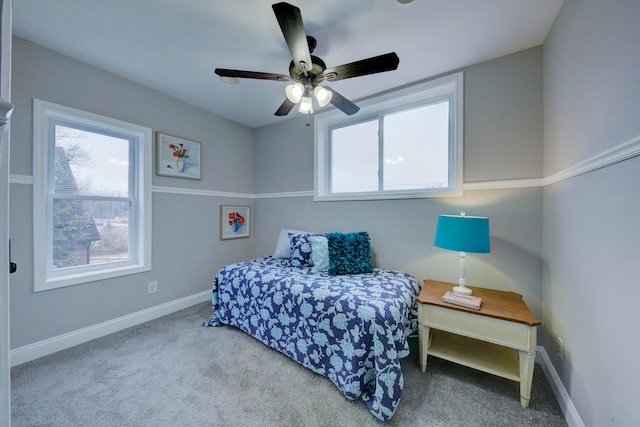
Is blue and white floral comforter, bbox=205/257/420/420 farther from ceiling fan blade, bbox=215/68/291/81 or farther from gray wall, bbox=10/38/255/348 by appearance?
ceiling fan blade, bbox=215/68/291/81

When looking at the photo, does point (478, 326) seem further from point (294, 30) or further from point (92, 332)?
point (92, 332)

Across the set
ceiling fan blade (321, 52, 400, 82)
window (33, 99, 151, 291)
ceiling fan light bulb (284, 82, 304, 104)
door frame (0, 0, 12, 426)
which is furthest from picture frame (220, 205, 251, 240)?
door frame (0, 0, 12, 426)

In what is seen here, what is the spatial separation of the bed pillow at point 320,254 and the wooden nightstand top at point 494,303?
0.93 meters

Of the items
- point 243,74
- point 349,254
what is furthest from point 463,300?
point 243,74

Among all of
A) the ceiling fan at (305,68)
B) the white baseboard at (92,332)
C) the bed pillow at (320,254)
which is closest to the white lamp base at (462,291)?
the bed pillow at (320,254)

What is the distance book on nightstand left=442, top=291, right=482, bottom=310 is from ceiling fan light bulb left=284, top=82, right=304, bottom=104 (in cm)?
182

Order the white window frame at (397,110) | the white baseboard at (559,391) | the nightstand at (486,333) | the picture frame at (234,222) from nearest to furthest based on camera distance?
1. the white baseboard at (559,391)
2. the nightstand at (486,333)
3. the white window frame at (397,110)
4. the picture frame at (234,222)

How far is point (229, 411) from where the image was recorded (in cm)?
146

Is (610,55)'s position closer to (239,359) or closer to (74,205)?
(239,359)

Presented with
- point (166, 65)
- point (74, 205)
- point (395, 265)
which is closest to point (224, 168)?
point (166, 65)

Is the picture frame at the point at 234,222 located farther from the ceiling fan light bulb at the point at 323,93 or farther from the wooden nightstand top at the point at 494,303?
the wooden nightstand top at the point at 494,303

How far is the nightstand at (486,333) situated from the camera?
1450mm

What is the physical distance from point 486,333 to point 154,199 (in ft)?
10.8

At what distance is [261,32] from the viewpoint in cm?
174
